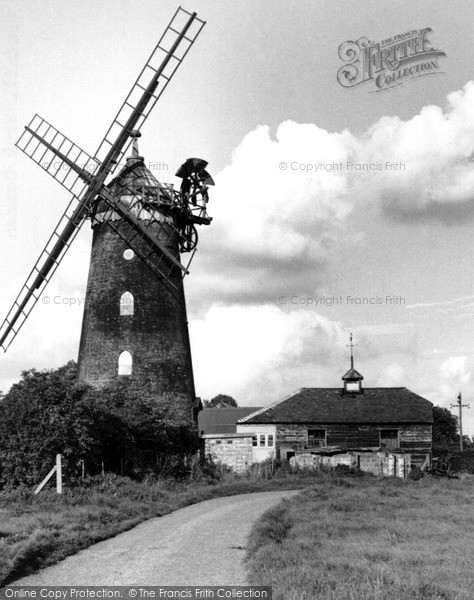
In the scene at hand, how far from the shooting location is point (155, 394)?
29672mm

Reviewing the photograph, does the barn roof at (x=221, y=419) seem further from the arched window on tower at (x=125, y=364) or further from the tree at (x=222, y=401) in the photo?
the arched window on tower at (x=125, y=364)

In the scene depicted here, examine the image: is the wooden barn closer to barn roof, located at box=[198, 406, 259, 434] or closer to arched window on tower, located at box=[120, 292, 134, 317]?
arched window on tower, located at box=[120, 292, 134, 317]

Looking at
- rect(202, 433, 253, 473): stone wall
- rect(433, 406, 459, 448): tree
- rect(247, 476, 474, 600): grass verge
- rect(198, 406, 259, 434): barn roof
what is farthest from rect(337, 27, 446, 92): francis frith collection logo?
rect(433, 406, 459, 448): tree

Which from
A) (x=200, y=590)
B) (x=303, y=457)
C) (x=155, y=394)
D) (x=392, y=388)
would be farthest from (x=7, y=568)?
(x=392, y=388)

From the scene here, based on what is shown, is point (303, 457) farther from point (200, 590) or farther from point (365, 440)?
point (200, 590)

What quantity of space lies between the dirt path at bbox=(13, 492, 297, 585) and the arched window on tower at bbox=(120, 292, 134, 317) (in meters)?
13.8

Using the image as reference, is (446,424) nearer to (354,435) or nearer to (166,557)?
(354,435)

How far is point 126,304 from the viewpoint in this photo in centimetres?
3017

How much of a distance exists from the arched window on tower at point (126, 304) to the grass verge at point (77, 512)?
300 inches

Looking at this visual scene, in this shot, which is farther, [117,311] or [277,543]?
[117,311]

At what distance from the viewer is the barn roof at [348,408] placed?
131 ft

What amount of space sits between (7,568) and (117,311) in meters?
20.3

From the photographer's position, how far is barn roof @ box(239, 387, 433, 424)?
131 feet

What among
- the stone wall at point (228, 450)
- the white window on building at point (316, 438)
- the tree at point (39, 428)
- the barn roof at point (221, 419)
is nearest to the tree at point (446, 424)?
the barn roof at point (221, 419)
